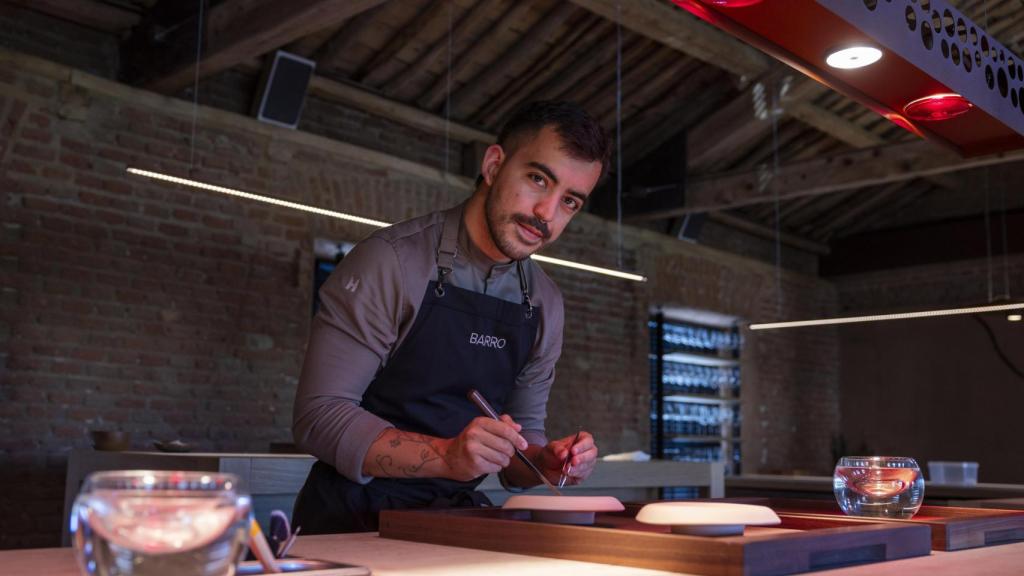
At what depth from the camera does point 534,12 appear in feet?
21.9

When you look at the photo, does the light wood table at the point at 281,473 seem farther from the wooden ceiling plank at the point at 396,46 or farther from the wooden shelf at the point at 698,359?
the wooden shelf at the point at 698,359

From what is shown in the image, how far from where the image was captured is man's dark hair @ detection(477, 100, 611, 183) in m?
2.02

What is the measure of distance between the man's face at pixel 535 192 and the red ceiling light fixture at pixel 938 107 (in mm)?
741

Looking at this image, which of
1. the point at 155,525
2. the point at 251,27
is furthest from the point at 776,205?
the point at 155,525

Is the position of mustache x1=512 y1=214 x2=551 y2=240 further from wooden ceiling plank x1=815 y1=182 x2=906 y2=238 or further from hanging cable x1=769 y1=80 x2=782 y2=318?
wooden ceiling plank x1=815 y1=182 x2=906 y2=238

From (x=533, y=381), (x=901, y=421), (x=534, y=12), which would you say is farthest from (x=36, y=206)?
(x=901, y=421)

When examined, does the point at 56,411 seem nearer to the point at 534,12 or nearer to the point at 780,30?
the point at 534,12

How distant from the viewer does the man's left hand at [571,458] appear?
1857mm

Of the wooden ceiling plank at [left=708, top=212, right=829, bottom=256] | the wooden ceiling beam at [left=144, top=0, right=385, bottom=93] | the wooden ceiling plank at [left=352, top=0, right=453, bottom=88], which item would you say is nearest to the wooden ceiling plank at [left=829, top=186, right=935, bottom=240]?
the wooden ceiling plank at [left=708, top=212, right=829, bottom=256]

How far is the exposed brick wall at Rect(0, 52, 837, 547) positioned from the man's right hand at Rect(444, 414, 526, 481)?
3954mm

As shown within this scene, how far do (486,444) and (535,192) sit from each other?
2.01ft

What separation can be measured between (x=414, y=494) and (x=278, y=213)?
180 inches

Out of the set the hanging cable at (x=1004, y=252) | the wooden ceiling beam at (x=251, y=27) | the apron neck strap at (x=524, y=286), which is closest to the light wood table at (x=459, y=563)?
the apron neck strap at (x=524, y=286)

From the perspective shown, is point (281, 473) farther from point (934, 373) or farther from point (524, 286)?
point (934, 373)
